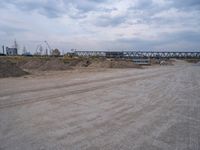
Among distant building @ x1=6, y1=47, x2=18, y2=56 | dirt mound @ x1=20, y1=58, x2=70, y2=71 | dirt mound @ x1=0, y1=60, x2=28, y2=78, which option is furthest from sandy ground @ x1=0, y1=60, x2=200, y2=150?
distant building @ x1=6, y1=47, x2=18, y2=56

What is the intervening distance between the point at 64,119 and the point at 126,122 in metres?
2.33

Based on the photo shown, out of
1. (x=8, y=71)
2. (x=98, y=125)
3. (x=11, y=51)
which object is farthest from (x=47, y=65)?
(x=11, y=51)

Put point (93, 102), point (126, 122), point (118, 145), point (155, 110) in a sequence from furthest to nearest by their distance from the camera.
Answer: point (93, 102)
point (155, 110)
point (126, 122)
point (118, 145)

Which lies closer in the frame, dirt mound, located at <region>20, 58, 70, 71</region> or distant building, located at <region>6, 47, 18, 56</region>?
dirt mound, located at <region>20, 58, 70, 71</region>

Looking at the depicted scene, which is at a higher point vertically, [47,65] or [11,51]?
[11,51]

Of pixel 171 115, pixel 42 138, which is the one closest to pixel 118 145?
pixel 42 138

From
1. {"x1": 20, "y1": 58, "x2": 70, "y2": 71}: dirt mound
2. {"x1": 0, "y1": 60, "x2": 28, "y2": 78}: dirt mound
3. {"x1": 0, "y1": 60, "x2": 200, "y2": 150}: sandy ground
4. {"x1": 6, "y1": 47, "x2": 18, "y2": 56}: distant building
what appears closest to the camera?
{"x1": 0, "y1": 60, "x2": 200, "y2": 150}: sandy ground

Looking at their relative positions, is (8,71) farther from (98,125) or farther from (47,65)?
(98,125)

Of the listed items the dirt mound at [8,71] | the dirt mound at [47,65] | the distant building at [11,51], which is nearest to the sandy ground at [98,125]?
the dirt mound at [8,71]

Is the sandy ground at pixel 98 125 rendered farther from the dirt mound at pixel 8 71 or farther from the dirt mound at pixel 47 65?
the dirt mound at pixel 47 65

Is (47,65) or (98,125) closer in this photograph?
(98,125)

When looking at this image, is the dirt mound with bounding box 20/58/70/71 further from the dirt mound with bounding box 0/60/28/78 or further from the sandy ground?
the sandy ground

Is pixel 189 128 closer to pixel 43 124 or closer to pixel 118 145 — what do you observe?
pixel 118 145

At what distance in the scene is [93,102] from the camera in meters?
12.0
